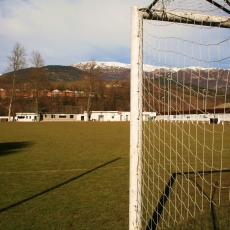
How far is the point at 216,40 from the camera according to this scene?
295cm

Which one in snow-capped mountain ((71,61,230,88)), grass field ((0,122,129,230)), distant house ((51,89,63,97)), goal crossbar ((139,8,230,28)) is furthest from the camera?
distant house ((51,89,63,97))

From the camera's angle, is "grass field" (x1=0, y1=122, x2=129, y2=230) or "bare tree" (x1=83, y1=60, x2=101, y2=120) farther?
"bare tree" (x1=83, y1=60, x2=101, y2=120)

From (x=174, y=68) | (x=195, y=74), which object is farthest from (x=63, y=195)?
(x=195, y=74)

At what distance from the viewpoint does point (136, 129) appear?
104 inches

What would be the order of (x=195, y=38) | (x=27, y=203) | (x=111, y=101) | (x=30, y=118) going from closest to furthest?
(x=195, y=38), (x=27, y=203), (x=30, y=118), (x=111, y=101)

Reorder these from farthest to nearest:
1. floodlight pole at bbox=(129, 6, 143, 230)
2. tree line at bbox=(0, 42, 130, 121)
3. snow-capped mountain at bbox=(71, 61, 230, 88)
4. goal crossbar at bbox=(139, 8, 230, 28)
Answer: tree line at bbox=(0, 42, 130, 121) → snow-capped mountain at bbox=(71, 61, 230, 88) → goal crossbar at bbox=(139, 8, 230, 28) → floodlight pole at bbox=(129, 6, 143, 230)

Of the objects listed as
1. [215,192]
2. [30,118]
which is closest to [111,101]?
[30,118]

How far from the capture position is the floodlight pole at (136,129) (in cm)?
262

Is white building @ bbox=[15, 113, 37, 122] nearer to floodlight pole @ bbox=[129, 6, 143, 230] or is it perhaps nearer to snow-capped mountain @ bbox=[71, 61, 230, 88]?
snow-capped mountain @ bbox=[71, 61, 230, 88]

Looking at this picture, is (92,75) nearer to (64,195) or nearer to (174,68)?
(64,195)

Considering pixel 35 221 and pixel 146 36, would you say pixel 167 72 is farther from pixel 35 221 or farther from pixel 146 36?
pixel 35 221

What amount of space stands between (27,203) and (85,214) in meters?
1.05

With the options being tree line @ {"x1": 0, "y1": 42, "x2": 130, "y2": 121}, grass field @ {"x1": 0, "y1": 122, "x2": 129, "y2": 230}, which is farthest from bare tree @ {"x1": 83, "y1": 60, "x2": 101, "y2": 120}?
grass field @ {"x1": 0, "y1": 122, "x2": 129, "y2": 230}

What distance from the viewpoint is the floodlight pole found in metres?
2.62
